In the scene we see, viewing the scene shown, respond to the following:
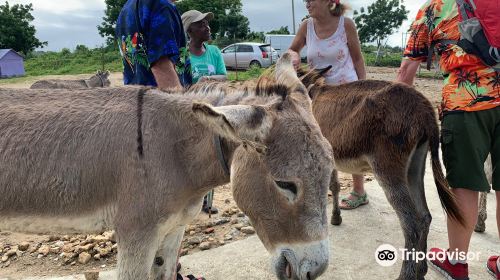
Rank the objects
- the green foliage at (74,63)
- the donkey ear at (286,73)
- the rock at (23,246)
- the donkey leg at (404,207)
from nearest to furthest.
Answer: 1. the donkey ear at (286,73)
2. the donkey leg at (404,207)
3. the rock at (23,246)
4. the green foliage at (74,63)

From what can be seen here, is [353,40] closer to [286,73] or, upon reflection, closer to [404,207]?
[404,207]

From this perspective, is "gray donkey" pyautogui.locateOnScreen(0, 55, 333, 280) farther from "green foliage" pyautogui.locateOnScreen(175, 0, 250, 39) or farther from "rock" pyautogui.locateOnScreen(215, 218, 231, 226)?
"green foliage" pyautogui.locateOnScreen(175, 0, 250, 39)

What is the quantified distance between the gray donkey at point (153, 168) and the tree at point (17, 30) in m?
48.4

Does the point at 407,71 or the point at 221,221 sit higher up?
the point at 407,71

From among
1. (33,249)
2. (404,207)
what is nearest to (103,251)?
(33,249)

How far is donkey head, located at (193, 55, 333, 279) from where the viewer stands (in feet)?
5.26

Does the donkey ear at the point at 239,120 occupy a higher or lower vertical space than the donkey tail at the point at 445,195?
higher

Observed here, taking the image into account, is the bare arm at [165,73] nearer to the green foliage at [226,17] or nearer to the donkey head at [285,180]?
the donkey head at [285,180]

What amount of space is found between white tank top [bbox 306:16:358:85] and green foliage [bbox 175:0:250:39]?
117 ft

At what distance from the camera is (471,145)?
247 centimetres

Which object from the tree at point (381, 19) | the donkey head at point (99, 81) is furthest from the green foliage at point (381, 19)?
the donkey head at point (99, 81)

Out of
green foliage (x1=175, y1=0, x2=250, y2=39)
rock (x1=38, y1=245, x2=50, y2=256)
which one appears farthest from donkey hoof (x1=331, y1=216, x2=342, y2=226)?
green foliage (x1=175, y1=0, x2=250, y2=39)

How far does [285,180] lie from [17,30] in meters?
50.1

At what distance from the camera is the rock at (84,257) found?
10.7 ft
